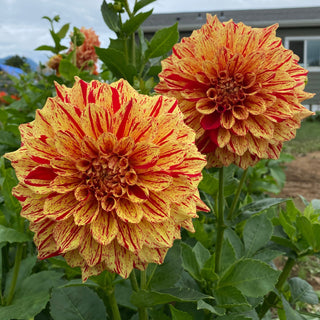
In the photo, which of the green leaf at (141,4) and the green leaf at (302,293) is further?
the green leaf at (302,293)

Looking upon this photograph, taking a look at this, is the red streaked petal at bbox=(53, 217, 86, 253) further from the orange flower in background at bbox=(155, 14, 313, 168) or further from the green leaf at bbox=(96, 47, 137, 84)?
the green leaf at bbox=(96, 47, 137, 84)

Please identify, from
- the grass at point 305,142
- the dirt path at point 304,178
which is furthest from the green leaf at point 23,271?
the grass at point 305,142

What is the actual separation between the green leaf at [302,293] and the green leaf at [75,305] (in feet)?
2.89

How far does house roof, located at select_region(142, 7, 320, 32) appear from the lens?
47.4ft

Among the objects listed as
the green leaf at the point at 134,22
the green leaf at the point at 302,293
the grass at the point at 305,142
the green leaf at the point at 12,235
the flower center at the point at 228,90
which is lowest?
the grass at the point at 305,142

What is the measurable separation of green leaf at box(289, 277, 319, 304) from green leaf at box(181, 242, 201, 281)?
629 mm

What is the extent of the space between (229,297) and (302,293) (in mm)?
635

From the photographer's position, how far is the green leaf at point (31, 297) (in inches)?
39.8

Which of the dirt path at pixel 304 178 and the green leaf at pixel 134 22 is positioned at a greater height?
the green leaf at pixel 134 22

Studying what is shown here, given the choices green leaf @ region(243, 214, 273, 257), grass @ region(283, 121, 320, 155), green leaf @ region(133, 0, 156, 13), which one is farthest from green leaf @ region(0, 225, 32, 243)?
A: grass @ region(283, 121, 320, 155)

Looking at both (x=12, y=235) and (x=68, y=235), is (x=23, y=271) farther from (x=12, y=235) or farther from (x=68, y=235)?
(x=68, y=235)

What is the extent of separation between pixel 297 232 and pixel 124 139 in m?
0.98

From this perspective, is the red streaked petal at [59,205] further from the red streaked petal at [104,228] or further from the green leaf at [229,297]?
the green leaf at [229,297]

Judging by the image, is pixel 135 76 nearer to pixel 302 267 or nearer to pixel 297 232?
pixel 297 232
